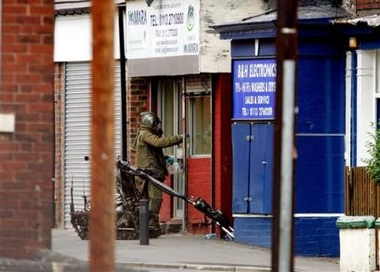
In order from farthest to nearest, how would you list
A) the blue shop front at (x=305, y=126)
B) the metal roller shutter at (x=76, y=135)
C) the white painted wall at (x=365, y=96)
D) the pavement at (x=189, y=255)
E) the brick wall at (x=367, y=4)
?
1. the metal roller shutter at (x=76, y=135)
2. the blue shop front at (x=305, y=126)
3. the brick wall at (x=367, y=4)
4. the white painted wall at (x=365, y=96)
5. the pavement at (x=189, y=255)

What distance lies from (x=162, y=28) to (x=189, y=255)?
5.50 m

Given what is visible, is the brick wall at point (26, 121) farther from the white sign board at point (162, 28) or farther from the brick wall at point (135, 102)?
the brick wall at point (135, 102)

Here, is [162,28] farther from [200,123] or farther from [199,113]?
[200,123]

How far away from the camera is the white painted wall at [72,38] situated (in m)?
27.3

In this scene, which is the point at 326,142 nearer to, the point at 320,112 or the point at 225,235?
the point at 320,112

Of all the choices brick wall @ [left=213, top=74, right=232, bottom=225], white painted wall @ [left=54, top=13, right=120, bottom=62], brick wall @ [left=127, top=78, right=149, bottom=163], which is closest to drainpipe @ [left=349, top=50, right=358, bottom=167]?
brick wall @ [left=213, top=74, right=232, bottom=225]

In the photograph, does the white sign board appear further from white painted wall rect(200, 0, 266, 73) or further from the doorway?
the doorway

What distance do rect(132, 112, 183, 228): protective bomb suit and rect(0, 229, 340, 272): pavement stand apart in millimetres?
600

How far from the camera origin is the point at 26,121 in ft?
43.5

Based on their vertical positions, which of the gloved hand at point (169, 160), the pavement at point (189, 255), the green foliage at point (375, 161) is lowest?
the pavement at point (189, 255)

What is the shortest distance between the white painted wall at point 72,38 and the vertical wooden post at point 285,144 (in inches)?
671

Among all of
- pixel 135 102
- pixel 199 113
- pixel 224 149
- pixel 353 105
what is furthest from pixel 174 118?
pixel 353 105

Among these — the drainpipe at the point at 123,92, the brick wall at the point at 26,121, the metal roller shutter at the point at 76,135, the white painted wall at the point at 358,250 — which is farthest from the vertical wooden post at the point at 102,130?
the metal roller shutter at the point at 76,135

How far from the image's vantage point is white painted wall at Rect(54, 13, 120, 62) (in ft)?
89.6
